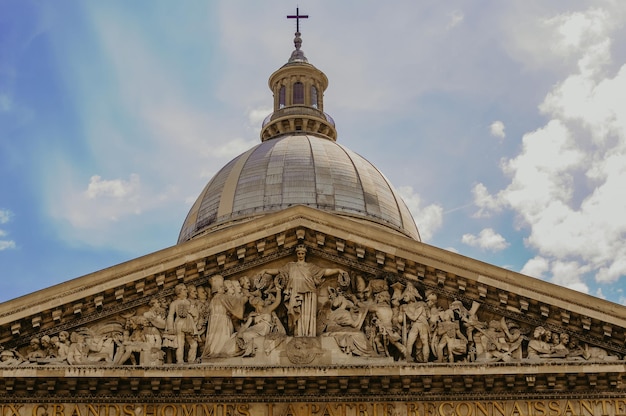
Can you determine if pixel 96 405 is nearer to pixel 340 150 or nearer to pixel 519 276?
pixel 519 276

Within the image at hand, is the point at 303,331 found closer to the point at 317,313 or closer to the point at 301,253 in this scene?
the point at 317,313

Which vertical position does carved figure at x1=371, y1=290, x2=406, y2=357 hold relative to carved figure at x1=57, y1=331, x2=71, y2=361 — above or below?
above

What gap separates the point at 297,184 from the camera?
49469 millimetres

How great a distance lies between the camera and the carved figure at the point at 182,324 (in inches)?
971

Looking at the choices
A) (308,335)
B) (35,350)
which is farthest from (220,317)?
→ (35,350)

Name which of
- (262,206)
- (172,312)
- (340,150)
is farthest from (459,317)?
(340,150)

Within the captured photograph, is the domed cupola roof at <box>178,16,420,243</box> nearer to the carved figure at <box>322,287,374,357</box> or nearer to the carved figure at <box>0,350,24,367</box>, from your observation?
the carved figure at <box>322,287,374,357</box>

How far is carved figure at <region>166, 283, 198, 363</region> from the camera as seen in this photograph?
971 inches

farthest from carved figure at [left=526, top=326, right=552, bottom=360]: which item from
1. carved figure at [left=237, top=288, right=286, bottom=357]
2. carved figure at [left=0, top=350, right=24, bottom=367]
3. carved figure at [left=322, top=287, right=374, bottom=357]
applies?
carved figure at [left=0, top=350, right=24, bottom=367]

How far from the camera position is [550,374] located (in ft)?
78.9

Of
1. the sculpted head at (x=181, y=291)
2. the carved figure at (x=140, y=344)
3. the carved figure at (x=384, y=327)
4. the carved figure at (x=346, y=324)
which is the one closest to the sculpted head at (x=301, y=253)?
the carved figure at (x=346, y=324)

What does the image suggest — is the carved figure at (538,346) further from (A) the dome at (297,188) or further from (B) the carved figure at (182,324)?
A: (A) the dome at (297,188)

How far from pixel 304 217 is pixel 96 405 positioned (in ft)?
19.4

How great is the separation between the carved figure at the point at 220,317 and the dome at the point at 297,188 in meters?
22.0
